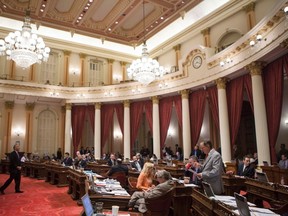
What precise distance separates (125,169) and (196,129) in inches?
234

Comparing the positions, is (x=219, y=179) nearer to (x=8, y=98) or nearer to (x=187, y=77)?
(x=187, y=77)

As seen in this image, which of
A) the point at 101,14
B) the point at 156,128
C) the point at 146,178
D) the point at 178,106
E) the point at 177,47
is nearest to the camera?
the point at 146,178

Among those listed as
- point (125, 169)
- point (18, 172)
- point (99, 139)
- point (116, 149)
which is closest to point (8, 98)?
point (99, 139)

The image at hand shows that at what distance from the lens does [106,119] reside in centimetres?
1541

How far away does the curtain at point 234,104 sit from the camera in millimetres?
9852

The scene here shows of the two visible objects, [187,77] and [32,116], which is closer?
[187,77]

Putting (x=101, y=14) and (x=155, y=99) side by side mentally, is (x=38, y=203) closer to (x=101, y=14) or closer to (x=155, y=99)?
(x=155, y=99)

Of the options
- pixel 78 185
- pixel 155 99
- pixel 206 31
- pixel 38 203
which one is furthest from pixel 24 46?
pixel 206 31

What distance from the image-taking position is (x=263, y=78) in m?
8.83

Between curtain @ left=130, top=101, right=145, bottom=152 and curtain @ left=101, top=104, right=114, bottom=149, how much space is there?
1334 mm

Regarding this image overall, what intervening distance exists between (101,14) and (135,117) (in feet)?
19.1

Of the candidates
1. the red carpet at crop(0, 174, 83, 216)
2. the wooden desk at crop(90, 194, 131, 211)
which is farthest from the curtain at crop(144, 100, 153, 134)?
the wooden desk at crop(90, 194, 131, 211)

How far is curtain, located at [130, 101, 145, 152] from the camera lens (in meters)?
14.5

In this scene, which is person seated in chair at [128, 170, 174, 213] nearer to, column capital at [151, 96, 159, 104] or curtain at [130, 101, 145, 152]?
column capital at [151, 96, 159, 104]
